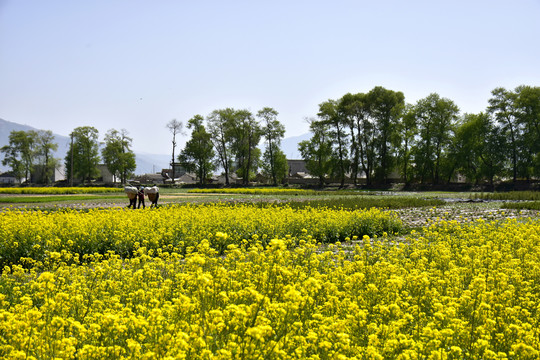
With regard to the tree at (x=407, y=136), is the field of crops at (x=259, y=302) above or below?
below

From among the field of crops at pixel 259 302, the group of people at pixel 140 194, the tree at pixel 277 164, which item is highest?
the tree at pixel 277 164

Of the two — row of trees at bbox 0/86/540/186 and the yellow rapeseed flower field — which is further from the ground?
row of trees at bbox 0/86/540/186

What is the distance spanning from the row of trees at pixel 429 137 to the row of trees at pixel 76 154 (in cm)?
4213

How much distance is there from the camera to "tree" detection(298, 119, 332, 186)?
75.5 meters

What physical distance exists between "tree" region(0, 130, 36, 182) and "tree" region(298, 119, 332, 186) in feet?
211

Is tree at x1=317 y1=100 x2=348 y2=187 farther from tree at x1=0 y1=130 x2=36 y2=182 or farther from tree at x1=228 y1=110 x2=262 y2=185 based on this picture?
tree at x1=0 y1=130 x2=36 y2=182

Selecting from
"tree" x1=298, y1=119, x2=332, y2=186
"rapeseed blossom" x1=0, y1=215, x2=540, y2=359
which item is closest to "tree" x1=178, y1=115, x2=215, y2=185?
"tree" x1=298, y1=119, x2=332, y2=186

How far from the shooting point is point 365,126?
2790 inches

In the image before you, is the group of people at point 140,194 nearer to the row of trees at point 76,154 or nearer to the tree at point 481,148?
the tree at point 481,148

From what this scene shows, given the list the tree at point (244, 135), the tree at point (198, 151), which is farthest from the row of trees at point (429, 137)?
the tree at point (198, 151)

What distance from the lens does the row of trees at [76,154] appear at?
91.5m

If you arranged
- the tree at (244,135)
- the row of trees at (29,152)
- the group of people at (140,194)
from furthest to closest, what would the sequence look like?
the row of trees at (29,152) < the tree at (244,135) < the group of people at (140,194)

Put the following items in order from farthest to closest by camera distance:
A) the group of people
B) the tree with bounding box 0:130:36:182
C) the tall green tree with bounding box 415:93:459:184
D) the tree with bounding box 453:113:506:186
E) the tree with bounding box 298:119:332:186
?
the tree with bounding box 0:130:36:182 → the tree with bounding box 298:119:332:186 → the tall green tree with bounding box 415:93:459:184 → the tree with bounding box 453:113:506:186 → the group of people

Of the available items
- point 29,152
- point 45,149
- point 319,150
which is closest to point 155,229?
point 319,150
